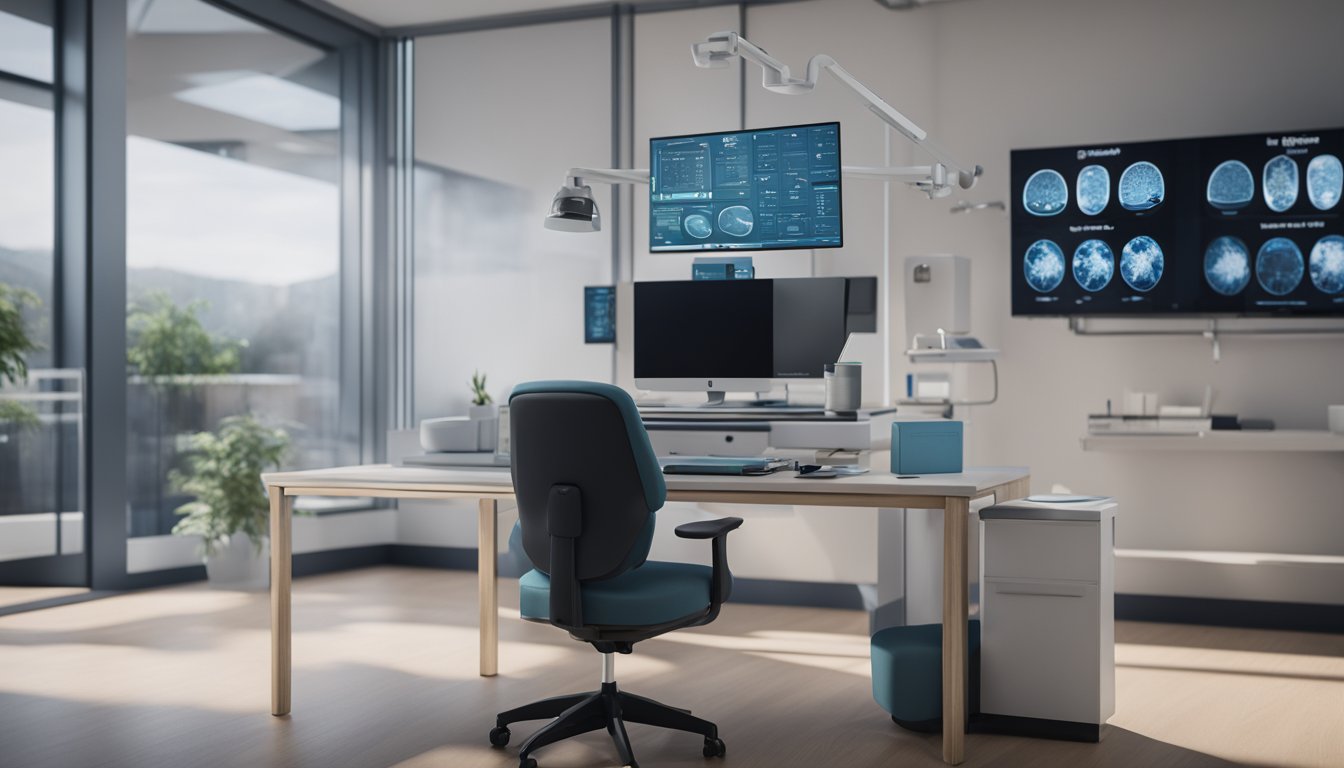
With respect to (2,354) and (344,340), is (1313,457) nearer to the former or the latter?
(344,340)

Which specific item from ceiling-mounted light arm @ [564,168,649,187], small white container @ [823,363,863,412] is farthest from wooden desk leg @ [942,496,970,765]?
ceiling-mounted light arm @ [564,168,649,187]

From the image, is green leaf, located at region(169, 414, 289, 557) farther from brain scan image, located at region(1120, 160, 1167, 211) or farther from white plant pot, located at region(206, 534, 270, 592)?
brain scan image, located at region(1120, 160, 1167, 211)

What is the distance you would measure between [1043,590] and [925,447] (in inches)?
20.2

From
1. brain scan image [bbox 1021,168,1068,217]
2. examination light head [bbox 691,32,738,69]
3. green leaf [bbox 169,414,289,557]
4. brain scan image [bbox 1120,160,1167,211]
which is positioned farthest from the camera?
green leaf [bbox 169,414,289,557]

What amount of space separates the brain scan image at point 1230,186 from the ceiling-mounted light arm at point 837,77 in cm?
117

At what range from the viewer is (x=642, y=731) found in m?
3.60

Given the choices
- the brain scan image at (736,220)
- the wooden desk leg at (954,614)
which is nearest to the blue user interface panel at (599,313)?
the brain scan image at (736,220)

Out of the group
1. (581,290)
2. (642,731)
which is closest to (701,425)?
(642,731)

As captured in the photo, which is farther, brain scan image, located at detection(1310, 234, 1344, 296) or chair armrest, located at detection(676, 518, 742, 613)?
brain scan image, located at detection(1310, 234, 1344, 296)

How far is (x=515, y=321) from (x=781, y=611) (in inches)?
87.1

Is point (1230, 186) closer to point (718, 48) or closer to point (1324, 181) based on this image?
point (1324, 181)

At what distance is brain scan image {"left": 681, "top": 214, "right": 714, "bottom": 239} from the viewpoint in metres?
4.15

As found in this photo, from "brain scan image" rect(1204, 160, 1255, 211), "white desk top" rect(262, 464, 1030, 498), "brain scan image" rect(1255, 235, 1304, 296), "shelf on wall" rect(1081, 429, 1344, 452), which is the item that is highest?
"brain scan image" rect(1204, 160, 1255, 211)

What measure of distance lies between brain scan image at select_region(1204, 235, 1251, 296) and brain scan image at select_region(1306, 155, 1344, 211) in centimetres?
33
